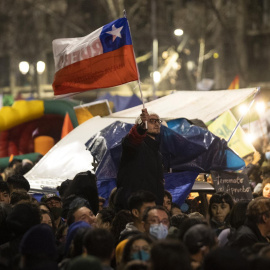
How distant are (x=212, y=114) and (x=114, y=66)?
2.81 metres

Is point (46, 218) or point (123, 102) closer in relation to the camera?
point (46, 218)

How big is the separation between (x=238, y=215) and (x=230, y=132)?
5.41m

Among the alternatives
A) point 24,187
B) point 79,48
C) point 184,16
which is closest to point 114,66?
point 79,48

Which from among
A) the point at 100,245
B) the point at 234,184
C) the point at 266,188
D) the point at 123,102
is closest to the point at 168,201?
the point at 234,184

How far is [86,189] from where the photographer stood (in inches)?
407

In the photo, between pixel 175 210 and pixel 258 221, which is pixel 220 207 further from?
pixel 258 221

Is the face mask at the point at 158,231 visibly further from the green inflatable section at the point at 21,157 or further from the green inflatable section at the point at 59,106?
the green inflatable section at the point at 59,106

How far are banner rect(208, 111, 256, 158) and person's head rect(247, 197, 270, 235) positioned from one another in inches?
226

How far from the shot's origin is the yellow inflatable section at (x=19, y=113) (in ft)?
80.2

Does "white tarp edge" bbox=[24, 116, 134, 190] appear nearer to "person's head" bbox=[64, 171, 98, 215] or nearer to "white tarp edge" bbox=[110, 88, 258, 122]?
"white tarp edge" bbox=[110, 88, 258, 122]

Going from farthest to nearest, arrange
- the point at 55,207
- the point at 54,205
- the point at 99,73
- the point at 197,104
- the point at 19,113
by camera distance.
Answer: the point at 19,113
the point at 197,104
the point at 99,73
the point at 54,205
the point at 55,207

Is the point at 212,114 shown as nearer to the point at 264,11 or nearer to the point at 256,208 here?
the point at 256,208

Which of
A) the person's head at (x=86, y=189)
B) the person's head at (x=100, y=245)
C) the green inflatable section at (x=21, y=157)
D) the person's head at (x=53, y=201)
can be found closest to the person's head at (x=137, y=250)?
the person's head at (x=100, y=245)

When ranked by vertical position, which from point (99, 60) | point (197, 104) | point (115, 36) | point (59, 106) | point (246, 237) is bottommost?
point (246, 237)
